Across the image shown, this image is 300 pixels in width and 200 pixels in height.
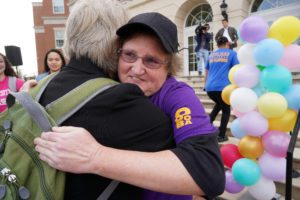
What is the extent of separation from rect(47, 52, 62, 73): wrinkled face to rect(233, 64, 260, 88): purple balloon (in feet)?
11.6

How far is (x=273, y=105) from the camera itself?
2012 mm

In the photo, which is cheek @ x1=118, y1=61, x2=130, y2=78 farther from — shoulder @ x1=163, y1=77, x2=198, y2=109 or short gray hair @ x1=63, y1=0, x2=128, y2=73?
shoulder @ x1=163, y1=77, x2=198, y2=109

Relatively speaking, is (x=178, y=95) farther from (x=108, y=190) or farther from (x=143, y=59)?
(x=108, y=190)

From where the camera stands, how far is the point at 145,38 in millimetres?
1068

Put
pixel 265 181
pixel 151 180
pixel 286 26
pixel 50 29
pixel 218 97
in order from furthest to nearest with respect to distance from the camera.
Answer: pixel 50 29 < pixel 218 97 < pixel 265 181 < pixel 286 26 < pixel 151 180

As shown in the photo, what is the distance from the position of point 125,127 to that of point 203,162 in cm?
33

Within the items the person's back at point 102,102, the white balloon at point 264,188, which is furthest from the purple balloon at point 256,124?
the person's back at point 102,102

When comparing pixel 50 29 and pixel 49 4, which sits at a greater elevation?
pixel 49 4

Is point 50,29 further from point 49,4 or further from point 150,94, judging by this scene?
point 150,94

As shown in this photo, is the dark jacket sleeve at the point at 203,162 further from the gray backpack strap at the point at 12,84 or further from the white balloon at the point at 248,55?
the gray backpack strap at the point at 12,84

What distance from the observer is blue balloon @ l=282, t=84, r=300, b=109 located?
2.04m

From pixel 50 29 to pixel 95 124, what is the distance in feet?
78.7

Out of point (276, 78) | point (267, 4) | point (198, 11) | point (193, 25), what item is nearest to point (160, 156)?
point (276, 78)

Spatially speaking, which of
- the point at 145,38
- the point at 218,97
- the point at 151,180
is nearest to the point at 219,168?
the point at 151,180
